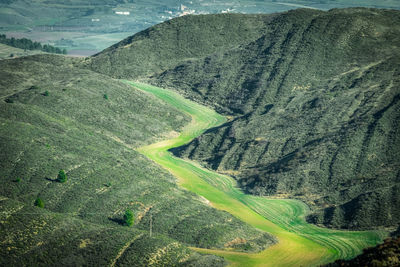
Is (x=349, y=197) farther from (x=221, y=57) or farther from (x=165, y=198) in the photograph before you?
(x=221, y=57)

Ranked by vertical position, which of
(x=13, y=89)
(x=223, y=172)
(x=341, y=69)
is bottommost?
(x=223, y=172)

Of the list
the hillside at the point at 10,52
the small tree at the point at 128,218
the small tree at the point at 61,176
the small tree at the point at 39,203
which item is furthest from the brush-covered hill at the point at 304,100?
the hillside at the point at 10,52

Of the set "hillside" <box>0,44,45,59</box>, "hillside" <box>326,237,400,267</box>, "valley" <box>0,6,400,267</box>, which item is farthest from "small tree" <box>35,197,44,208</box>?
"hillside" <box>0,44,45,59</box>

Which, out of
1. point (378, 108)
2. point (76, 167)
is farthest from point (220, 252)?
point (378, 108)

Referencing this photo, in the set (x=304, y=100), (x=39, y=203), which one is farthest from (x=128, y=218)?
(x=304, y=100)

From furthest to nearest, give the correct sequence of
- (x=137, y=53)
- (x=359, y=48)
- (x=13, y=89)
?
1. (x=137, y=53)
2. (x=359, y=48)
3. (x=13, y=89)
